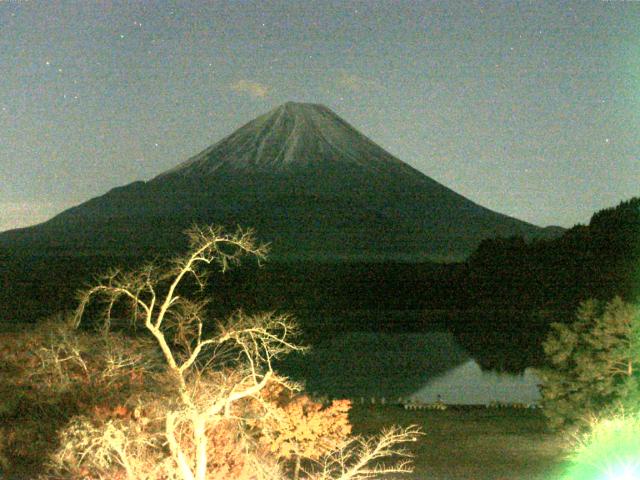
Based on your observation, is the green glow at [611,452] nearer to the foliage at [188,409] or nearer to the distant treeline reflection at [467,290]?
the foliage at [188,409]

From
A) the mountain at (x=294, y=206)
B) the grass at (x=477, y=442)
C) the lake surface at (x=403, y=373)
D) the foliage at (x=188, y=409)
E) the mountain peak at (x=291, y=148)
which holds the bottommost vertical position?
the lake surface at (x=403, y=373)

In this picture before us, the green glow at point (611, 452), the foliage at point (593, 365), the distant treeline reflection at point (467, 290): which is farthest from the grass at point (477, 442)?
the distant treeline reflection at point (467, 290)

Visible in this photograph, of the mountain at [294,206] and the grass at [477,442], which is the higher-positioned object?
the mountain at [294,206]

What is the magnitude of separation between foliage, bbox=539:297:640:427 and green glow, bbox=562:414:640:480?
204 centimetres

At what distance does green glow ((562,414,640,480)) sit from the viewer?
1063cm

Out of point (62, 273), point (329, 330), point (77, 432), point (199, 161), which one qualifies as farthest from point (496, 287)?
point (199, 161)

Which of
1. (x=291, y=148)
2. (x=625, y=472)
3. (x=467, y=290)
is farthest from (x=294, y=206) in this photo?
(x=625, y=472)

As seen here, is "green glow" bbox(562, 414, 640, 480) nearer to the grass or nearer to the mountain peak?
the grass

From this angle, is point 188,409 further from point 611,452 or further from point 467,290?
point 467,290

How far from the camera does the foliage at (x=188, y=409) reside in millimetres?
7785

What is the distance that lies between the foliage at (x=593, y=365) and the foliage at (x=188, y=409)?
141 inches

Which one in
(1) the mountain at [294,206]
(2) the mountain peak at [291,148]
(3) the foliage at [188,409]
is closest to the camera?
(3) the foliage at [188,409]

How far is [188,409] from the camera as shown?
7.48 metres

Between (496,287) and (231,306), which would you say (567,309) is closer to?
(496,287)
